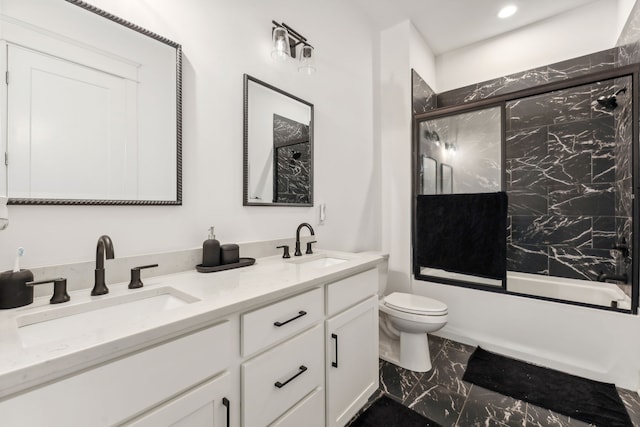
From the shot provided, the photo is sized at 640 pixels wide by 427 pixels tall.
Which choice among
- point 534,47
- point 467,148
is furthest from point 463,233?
point 534,47

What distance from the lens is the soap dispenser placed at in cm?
130

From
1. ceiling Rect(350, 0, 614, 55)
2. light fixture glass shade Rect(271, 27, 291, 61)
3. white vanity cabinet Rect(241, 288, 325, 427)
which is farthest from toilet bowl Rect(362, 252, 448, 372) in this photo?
ceiling Rect(350, 0, 614, 55)

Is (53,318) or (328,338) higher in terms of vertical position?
(53,318)

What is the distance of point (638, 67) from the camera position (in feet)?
5.88

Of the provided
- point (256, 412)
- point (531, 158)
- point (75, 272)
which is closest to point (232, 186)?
point (75, 272)

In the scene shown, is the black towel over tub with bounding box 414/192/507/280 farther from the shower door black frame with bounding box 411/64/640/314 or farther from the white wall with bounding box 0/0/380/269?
the white wall with bounding box 0/0/380/269

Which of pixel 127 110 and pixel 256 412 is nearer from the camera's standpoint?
pixel 256 412

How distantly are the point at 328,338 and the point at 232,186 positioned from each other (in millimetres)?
943

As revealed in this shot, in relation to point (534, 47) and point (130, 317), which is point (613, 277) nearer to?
point (534, 47)

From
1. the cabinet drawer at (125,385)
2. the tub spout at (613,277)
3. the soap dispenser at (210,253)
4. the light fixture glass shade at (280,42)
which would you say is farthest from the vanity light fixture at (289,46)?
the tub spout at (613,277)

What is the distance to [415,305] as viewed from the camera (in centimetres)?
201

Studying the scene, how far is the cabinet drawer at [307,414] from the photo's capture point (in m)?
1.07

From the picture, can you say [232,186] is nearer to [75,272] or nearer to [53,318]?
[75,272]

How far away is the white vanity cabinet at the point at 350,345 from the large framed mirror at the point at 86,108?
953 millimetres
